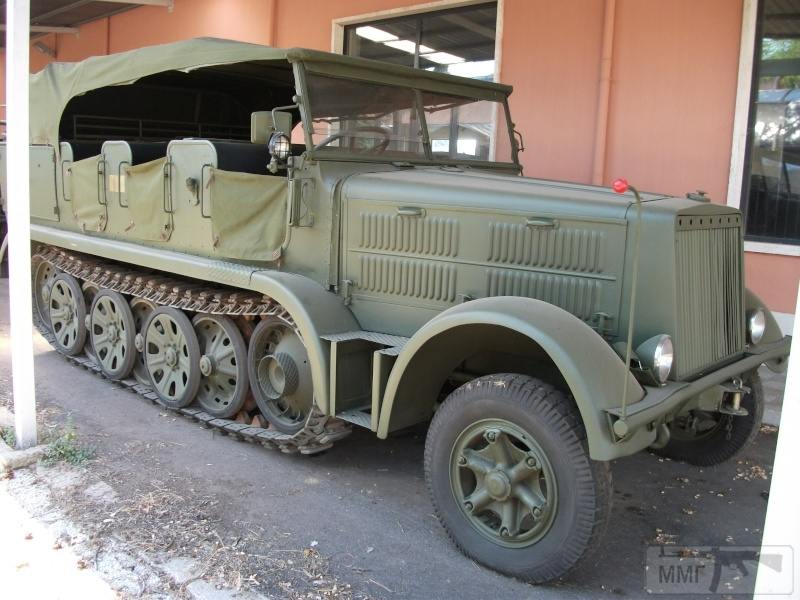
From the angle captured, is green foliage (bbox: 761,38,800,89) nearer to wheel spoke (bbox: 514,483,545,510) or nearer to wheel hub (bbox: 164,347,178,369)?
wheel spoke (bbox: 514,483,545,510)

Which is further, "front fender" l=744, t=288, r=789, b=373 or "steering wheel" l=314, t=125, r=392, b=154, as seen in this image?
"steering wheel" l=314, t=125, r=392, b=154

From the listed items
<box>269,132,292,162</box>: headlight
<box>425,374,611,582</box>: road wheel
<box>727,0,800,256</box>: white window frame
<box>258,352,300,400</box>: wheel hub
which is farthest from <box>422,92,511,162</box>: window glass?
<box>727,0,800,256</box>: white window frame

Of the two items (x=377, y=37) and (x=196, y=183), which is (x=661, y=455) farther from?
(x=377, y=37)

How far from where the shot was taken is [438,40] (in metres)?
9.19

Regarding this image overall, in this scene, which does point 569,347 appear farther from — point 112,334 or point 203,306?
point 112,334

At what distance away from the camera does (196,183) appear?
4.81 m

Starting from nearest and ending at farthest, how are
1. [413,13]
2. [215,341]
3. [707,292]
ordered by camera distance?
[707,292]
[215,341]
[413,13]

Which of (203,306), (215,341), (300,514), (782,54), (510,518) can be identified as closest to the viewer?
(510,518)

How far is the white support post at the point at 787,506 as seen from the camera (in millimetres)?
2250

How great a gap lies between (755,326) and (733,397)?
1.52 feet

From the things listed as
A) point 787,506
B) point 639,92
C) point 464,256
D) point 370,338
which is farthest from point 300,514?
point 639,92

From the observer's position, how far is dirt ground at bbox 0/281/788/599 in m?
3.19

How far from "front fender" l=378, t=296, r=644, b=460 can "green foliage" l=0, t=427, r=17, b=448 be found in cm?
241

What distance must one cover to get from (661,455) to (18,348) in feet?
12.5
